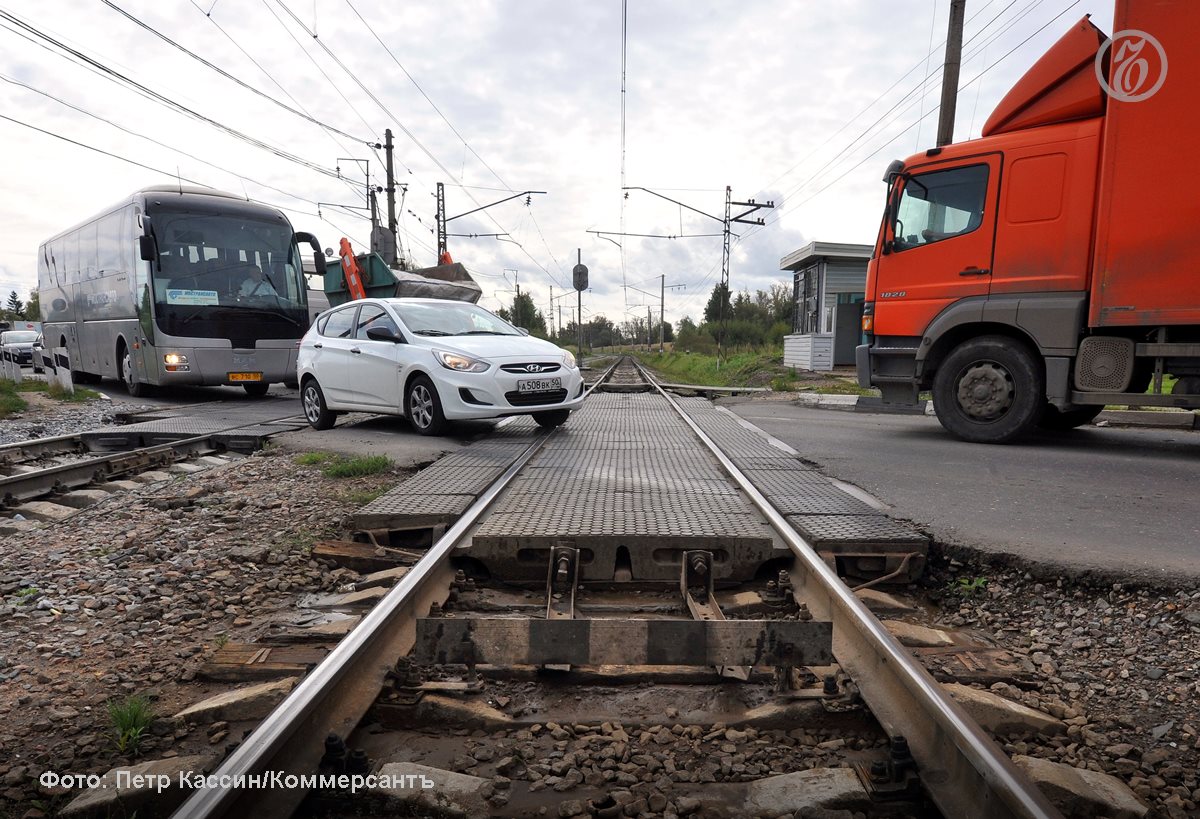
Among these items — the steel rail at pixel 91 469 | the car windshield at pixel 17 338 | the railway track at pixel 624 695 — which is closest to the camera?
the railway track at pixel 624 695

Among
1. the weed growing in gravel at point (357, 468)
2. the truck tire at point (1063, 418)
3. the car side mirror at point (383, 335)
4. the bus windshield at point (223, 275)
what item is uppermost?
the bus windshield at point (223, 275)

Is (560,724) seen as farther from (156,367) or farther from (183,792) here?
(156,367)

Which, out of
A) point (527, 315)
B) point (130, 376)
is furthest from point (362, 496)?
point (527, 315)

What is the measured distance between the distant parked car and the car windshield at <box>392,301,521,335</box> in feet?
91.1

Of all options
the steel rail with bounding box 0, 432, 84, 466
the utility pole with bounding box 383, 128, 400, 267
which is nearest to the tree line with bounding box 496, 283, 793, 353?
the utility pole with bounding box 383, 128, 400, 267

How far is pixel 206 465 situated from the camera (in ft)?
23.0

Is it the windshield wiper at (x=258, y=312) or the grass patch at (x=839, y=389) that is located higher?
the windshield wiper at (x=258, y=312)

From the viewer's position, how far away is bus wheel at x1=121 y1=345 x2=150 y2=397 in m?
14.0

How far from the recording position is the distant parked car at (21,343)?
30233 millimetres

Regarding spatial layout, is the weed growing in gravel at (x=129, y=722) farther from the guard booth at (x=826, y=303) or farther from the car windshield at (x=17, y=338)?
the car windshield at (x=17, y=338)

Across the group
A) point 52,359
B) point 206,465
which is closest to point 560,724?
point 206,465

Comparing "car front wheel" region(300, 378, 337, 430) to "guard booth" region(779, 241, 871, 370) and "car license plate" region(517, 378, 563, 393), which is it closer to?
"car license plate" region(517, 378, 563, 393)

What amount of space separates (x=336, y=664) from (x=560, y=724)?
29.2 inches

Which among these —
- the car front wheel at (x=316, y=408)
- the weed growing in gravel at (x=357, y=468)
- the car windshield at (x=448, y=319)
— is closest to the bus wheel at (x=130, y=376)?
the car front wheel at (x=316, y=408)
